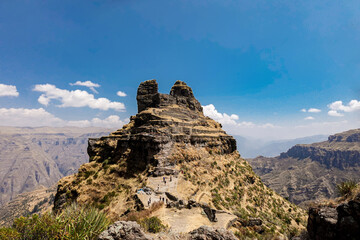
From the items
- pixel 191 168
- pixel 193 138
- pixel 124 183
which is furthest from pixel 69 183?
pixel 193 138

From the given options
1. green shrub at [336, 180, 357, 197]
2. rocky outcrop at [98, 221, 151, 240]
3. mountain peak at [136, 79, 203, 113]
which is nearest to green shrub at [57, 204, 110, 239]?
rocky outcrop at [98, 221, 151, 240]

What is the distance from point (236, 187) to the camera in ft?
140

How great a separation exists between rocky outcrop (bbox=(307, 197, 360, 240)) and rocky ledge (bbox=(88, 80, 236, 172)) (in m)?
25.6

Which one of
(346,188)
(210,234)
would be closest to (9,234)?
(210,234)

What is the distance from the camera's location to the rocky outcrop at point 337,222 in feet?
34.1

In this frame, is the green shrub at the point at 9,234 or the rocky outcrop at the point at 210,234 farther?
the rocky outcrop at the point at 210,234

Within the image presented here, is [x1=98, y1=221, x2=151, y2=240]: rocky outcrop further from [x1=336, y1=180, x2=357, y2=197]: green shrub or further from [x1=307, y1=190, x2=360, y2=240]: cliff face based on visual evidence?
[x1=336, y1=180, x2=357, y2=197]: green shrub

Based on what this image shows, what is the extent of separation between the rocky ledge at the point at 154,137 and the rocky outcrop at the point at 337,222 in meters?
25.6

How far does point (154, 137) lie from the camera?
37500 mm

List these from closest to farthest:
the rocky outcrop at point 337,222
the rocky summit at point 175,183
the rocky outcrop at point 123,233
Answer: the rocky outcrop at point 123,233, the rocky outcrop at point 337,222, the rocky summit at point 175,183

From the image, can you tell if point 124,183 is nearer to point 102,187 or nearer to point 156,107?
point 102,187

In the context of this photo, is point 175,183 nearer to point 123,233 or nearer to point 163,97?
point 123,233

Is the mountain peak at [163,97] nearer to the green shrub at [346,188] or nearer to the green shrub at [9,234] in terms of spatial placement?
the green shrub at [346,188]

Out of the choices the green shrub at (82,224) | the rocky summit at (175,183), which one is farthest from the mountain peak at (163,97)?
the green shrub at (82,224)
